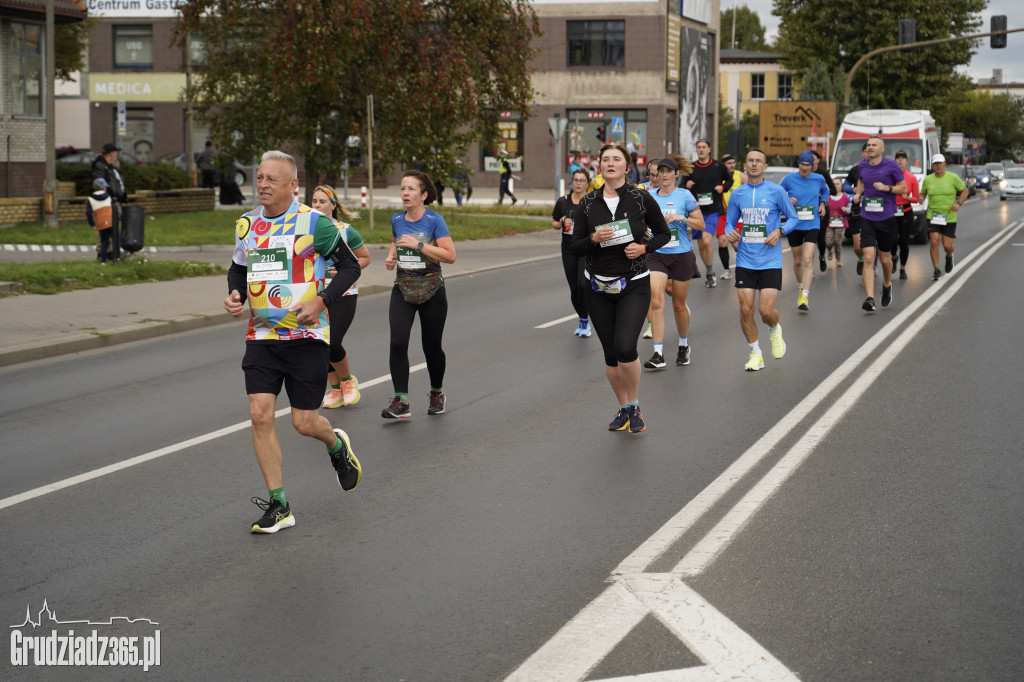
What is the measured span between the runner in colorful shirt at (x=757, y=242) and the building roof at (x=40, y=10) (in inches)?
862

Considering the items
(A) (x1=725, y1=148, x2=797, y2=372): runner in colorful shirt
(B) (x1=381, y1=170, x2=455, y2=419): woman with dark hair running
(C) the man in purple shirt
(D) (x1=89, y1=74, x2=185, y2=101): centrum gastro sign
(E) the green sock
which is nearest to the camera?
(E) the green sock

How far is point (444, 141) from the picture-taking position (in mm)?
32531

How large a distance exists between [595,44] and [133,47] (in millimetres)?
21823

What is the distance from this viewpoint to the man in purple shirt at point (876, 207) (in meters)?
16.0

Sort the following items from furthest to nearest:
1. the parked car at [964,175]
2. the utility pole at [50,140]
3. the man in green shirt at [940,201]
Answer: the parked car at [964,175], the utility pole at [50,140], the man in green shirt at [940,201]

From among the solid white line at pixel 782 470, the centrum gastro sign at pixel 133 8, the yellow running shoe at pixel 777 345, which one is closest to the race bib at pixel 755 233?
the yellow running shoe at pixel 777 345

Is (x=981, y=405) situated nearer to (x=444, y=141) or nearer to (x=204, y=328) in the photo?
(x=204, y=328)

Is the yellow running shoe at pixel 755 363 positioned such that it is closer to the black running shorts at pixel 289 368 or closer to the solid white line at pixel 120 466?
the solid white line at pixel 120 466

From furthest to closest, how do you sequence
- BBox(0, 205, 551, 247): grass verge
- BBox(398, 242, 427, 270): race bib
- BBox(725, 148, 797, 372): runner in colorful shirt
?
BBox(0, 205, 551, 247): grass verge → BBox(725, 148, 797, 372): runner in colorful shirt → BBox(398, 242, 427, 270): race bib

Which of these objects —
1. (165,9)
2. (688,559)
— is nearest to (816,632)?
(688,559)

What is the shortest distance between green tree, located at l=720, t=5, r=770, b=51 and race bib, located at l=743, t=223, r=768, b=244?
5012 inches

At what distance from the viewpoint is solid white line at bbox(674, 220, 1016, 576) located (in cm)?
598

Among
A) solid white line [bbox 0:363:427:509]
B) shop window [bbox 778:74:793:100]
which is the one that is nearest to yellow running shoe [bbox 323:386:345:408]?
solid white line [bbox 0:363:427:509]

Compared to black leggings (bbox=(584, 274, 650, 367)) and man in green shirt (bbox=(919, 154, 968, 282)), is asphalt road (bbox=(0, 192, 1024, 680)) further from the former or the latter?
man in green shirt (bbox=(919, 154, 968, 282))
